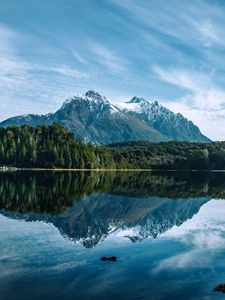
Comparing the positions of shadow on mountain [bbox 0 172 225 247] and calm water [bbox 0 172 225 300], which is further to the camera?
shadow on mountain [bbox 0 172 225 247]

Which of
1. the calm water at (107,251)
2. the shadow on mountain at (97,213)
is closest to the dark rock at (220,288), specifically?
the calm water at (107,251)

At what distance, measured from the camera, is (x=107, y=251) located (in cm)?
3672

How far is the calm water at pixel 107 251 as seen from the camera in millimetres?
25656

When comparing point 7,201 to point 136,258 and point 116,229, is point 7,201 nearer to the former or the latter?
point 116,229

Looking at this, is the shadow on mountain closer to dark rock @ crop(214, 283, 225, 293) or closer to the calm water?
the calm water

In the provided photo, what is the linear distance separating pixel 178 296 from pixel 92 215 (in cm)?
3506

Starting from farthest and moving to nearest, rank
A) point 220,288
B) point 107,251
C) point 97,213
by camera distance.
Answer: point 97,213, point 107,251, point 220,288

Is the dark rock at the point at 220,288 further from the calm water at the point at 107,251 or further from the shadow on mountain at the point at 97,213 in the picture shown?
the shadow on mountain at the point at 97,213

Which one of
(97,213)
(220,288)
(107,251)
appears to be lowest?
(107,251)

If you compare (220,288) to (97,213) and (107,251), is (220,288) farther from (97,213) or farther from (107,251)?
(97,213)

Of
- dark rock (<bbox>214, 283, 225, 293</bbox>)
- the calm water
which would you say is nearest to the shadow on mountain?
the calm water

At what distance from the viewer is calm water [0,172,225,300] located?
25.7 m

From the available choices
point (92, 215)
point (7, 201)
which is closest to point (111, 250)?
point (92, 215)

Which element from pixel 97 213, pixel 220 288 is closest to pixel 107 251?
pixel 220 288
